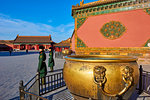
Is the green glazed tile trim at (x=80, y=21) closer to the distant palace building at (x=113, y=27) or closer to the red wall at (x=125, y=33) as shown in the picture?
the distant palace building at (x=113, y=27)

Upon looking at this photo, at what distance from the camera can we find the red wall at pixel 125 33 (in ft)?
20.2

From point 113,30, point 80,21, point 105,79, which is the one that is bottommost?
point 105,79

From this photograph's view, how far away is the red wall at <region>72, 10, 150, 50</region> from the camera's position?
6152 millimetres

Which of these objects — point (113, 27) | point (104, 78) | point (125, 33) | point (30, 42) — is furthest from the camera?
point (30, 42)

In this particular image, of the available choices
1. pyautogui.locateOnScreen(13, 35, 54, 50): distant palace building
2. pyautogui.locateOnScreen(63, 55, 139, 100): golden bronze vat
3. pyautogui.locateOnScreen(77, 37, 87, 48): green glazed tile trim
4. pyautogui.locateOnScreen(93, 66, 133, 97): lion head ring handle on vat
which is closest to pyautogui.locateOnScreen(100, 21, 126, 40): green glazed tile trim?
pyautogui.locateOnScreen(77, 37, 87, 48): green glazed tile trim

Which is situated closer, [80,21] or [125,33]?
[125,33]

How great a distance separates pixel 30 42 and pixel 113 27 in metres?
30.2

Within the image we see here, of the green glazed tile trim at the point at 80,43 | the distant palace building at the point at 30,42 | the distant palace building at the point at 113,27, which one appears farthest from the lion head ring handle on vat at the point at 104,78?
the distant palace building at the point at 30,42

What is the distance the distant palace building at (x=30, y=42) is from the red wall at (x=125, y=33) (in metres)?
25.9

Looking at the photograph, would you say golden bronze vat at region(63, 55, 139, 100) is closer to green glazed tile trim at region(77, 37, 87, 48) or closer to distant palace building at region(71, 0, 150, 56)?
distant palace building at region(71, 0, 150, 56)

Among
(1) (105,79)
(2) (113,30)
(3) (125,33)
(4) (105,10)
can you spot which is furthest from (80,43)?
(1) (105,79)

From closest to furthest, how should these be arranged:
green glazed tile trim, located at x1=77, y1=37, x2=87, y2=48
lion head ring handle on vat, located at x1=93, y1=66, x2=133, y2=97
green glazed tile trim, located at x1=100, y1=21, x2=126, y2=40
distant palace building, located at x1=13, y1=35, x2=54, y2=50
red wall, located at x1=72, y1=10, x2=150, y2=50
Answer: lion head ring handle on vat, located at x1=93, y1=66, x2=133, y2=97, red wall, located at x1=72, y1=10, x2=150, y2=50, green glazed tile trim, located at x1=100, y1=21, x2=126, y2=40, green glazed tile trim, located at x1=77, y1=37, x2=87, y2=48, distant palace building, located at x1=13, y1=35, x2=54, y2=50

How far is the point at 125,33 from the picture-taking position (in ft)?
21.3

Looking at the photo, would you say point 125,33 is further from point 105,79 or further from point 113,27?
point 105,79
